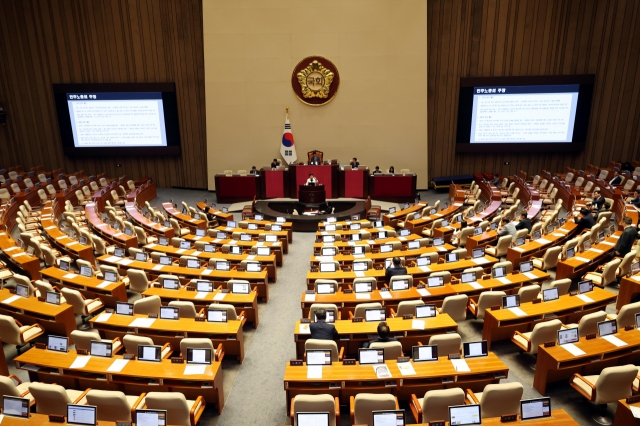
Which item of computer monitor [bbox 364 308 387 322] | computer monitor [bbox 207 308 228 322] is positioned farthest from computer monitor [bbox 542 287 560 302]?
computer monitor [bbox 207 308 228 322]

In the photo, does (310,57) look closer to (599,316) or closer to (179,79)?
(179,79)

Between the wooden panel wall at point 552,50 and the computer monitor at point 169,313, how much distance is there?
52.3ft

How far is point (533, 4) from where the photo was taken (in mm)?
18641

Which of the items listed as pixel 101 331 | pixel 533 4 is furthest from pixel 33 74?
pixel 533 4

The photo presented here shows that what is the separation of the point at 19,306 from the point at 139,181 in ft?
42.2

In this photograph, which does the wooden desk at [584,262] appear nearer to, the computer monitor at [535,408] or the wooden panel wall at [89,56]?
the computer monitor at [535,408]

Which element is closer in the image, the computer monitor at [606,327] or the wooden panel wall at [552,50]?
the computer monitor at [606,327]

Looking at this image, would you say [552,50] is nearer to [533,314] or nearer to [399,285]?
[399,285]

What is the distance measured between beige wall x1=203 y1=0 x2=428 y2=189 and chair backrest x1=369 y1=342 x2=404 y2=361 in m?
15.1

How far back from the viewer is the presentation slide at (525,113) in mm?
19109

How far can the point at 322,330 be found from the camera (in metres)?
6.52

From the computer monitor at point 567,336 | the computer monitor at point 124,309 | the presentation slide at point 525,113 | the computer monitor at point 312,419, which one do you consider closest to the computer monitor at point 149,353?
the computer monitor at point 124,309

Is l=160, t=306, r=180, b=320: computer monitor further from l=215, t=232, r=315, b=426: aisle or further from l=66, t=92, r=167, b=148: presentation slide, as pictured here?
l=66, t=92, r=167, b=148: presentation slide

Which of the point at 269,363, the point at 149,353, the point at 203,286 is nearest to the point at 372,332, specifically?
the point at 269,363
